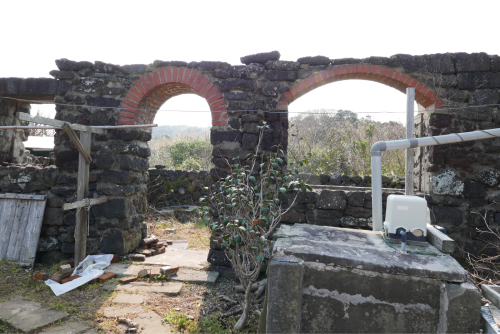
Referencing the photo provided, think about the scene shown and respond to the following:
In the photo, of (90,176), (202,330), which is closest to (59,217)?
(90,176)

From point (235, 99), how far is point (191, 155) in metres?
12.0

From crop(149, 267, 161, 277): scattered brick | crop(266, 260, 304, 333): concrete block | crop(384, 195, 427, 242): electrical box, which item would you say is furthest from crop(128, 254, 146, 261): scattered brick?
crop(384, 195, 427, 242): electrical box

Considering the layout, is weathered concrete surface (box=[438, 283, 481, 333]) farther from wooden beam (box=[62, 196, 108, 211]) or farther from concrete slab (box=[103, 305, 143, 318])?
wooden beam (box=[62, 196, 108, 211])

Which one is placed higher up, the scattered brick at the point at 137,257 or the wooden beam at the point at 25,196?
the wooden beam at the point at 25,196

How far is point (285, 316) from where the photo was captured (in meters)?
2.04

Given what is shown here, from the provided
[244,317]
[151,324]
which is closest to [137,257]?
[151,324]

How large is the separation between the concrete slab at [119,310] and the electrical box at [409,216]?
2.63m

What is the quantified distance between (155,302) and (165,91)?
120 inches

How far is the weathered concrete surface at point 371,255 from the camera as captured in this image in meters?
1.93

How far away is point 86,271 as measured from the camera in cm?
414

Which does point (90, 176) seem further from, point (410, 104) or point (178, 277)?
point (410, 104)

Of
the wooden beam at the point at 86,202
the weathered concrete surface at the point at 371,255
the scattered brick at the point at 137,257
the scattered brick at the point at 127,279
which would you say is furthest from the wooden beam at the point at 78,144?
the weathered concrete surface at the point at 371,255

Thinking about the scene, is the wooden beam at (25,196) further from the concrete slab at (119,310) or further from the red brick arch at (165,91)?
the concrete slab at (119,310)

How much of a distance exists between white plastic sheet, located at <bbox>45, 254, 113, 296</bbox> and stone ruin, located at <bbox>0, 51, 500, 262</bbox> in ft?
0.71
